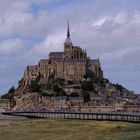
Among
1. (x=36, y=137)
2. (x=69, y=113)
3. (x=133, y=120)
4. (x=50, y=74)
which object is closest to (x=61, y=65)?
(x=50, y=74)

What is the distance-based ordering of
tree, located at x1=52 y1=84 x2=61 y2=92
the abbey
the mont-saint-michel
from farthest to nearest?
the abbey < tree, located at x1=52 y1=84 x2=61 y2=92 < the mont-saint-michel

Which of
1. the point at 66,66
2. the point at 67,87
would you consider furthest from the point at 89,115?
the point at 66,66

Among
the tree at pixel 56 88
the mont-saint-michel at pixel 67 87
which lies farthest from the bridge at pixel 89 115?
the tree at pixel 56 88

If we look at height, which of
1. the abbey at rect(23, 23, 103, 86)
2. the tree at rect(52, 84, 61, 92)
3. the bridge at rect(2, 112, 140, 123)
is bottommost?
the bridge at rect(2, 112, 140, 123)

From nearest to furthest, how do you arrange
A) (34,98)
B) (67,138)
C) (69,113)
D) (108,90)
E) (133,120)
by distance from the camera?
(67,138)
(133,120)
(69,113)
(34,98)
(108,90)

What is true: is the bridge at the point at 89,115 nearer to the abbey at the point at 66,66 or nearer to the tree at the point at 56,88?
the tree at the point at 56,88

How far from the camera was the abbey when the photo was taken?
18612 cm

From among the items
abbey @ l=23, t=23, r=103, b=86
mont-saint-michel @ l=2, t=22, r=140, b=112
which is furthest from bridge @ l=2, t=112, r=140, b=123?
abbey @ l=23, t=23, r=103, b=86

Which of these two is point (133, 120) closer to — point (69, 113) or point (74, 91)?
point (69, 113)

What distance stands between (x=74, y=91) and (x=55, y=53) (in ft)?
77.7

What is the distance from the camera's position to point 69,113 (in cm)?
13712

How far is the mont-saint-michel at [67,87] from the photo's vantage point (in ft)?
577

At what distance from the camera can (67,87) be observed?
181750 millimetres

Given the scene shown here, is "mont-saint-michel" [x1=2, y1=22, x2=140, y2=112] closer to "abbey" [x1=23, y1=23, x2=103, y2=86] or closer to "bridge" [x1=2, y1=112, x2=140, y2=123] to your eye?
"abbey" [x1=23, y1=23, x2=103, y2=86]
